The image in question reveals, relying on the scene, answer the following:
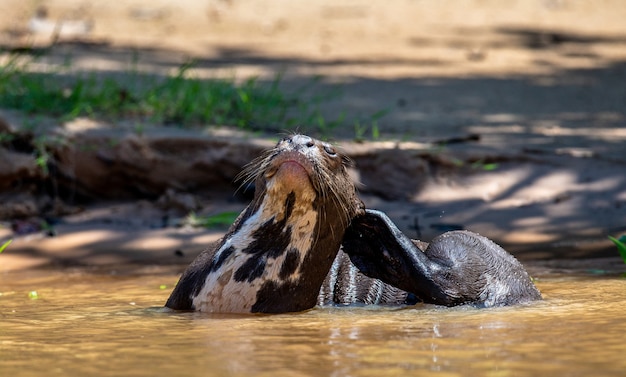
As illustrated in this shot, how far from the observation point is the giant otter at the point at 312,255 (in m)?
4.40

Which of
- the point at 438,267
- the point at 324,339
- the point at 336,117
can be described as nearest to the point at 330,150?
the point at 438,267

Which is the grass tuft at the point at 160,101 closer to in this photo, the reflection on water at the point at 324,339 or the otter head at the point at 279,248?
the reflection on water at the point at 324,339

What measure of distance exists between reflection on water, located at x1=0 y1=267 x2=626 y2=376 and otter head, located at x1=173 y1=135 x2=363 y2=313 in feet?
0.40

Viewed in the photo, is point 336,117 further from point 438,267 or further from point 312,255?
point 312,255

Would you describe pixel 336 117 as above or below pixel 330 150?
above

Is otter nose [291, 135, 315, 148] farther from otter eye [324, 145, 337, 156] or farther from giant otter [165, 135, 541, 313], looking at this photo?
otter eye [324, 145, 337, 156]

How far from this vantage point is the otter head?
14.5 feet

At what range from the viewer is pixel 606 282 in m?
5.22

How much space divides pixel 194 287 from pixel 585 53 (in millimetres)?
8610

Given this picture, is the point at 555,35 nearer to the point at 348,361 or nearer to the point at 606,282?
the point at 606,282

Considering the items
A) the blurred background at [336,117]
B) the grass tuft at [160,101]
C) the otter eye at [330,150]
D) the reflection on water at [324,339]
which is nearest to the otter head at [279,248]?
the otter eye at [330,150]

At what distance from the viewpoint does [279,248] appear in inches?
177

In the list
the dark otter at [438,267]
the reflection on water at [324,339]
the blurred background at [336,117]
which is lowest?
the reflection on water at [324,339]

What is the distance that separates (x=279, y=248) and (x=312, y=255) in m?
0.14
